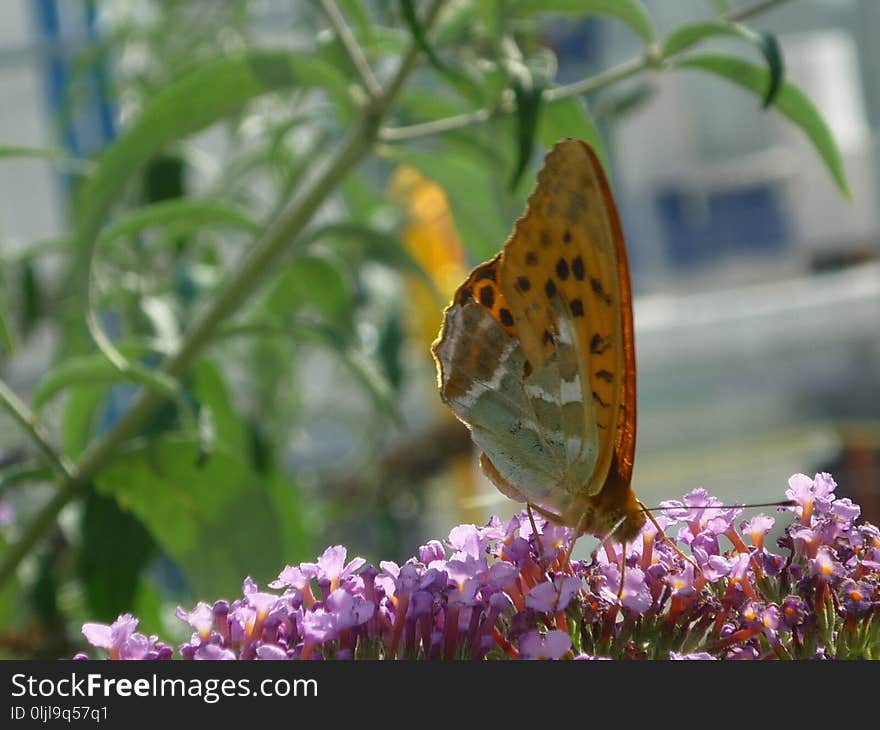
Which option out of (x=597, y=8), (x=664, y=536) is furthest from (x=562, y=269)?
(x=597, y=8)

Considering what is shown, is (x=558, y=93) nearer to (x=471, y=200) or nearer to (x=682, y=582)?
(x=471, y=200)

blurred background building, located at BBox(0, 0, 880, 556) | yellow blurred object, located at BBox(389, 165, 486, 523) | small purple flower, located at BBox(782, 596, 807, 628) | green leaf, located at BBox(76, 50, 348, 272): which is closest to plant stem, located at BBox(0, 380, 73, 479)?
green leaf, located at BBox(76, 50, 348, 272)

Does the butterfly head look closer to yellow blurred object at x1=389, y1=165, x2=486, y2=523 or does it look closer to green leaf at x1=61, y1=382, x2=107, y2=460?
green leaf at x1=61, y1=382, x2=107, y2=460

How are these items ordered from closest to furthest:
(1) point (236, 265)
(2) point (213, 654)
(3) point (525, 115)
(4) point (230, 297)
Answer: (2) point (213, 654) < (3) point (525, 115) < (4) point (230, 297) < (1) point (236, 265)

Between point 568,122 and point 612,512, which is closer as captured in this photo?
point 612,512

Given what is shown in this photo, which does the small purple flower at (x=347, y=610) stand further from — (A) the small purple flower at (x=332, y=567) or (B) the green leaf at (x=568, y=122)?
(B) the green leaf at (x=568, y=122)

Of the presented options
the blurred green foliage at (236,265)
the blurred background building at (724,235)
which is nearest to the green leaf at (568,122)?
the blurred green foliage at (236,265)
